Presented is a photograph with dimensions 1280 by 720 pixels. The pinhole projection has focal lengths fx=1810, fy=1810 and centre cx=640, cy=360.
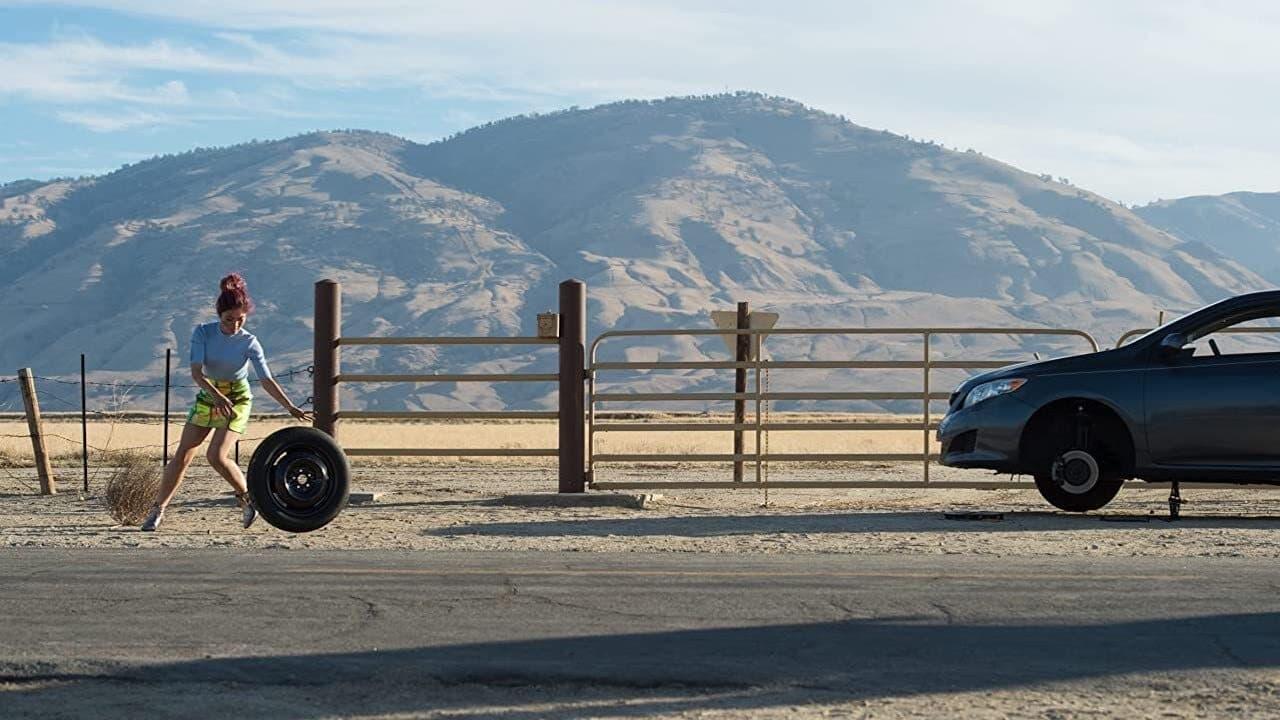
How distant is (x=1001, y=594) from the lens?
8.95 m

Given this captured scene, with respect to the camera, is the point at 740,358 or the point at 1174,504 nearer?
the point at 1174,504

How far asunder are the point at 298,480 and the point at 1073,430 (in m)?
6.02

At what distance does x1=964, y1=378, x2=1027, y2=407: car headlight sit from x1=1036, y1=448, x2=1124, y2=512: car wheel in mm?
632

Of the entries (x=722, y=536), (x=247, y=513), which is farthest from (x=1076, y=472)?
(x=247, y=513)

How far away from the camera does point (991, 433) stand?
14.4 metres

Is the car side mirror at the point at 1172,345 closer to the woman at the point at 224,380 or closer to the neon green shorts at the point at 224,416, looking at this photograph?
the woman at the point at 224,380

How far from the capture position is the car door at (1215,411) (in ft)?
44.8

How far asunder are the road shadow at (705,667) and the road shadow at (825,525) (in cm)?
533

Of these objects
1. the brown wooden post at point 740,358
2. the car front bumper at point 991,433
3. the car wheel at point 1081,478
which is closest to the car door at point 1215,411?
the car wheel at point 1081,478

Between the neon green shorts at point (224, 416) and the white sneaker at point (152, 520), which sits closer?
the neon green shorts at point (224, 416)

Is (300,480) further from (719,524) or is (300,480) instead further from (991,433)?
(991,433)

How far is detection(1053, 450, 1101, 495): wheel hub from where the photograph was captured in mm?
14087

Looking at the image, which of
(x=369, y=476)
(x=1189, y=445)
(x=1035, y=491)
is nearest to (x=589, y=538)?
(x=1189, y=445)

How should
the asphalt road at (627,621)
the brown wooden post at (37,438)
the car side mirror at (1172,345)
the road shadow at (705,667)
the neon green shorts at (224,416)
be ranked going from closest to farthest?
the road shadow at (705,667), the asphalt road at (627,621), the neon green shorts at (224,416), the car side mirror at (1172,345), the brown wooden post at (37,438)
